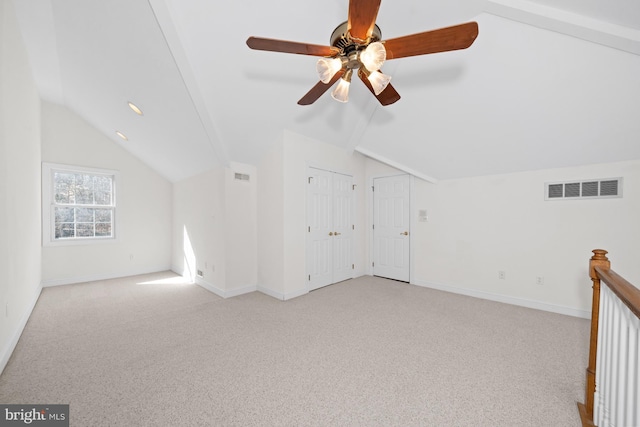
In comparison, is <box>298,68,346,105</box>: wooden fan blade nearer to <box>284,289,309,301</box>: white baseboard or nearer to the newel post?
the newel post

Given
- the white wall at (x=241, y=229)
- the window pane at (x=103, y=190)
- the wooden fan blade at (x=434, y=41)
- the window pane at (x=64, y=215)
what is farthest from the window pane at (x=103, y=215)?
the wooden fan blade at (x=434, y=41)

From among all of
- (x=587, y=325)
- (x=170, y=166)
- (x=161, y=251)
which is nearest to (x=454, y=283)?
(x=587, y=325)

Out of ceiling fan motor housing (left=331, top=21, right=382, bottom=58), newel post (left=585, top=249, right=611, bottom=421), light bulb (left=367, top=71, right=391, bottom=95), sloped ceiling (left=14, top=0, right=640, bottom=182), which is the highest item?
sloped ceiling (left=14, top=0, right=640, bottom=182)

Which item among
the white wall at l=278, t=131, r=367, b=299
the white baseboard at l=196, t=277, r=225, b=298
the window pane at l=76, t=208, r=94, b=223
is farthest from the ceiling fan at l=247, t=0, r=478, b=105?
the window pane at l=76, t=208, r=94, b=223

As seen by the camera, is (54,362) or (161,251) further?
(161,251)

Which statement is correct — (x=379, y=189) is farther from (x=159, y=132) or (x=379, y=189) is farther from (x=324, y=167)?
(x=159, y=132)

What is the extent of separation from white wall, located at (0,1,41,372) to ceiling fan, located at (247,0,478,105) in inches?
101

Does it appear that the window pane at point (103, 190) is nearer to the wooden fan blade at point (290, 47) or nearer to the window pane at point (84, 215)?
the window pane at point (84, 215)

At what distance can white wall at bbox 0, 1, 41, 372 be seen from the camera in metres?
2.22

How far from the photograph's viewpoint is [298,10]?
223 cm

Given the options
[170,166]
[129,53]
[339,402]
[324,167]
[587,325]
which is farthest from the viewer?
[170,166]

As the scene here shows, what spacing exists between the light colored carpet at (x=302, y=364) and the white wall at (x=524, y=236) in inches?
16.9

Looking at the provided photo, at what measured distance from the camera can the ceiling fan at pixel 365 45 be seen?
1.38m

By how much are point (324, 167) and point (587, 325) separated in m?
3.98
